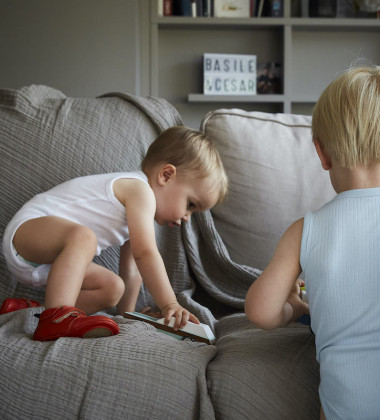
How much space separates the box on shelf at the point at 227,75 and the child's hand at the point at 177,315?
2.44 m

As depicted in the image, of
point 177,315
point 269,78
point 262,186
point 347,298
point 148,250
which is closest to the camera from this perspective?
point 347,298

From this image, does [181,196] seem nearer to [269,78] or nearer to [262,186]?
[262,186]

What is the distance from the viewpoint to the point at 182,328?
107 centimetres

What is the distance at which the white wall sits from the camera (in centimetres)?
314

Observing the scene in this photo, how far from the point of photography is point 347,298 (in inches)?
31.5

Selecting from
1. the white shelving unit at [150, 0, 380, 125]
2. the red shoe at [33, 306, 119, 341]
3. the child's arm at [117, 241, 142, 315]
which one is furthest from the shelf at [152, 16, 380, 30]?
the red shoe at [33, 306, 119, 341]

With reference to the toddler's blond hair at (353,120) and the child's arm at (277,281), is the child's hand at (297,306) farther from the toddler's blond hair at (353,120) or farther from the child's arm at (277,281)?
the toddler's blond hair at (353,120)

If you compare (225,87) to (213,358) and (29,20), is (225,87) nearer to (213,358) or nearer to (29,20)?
(29,20)

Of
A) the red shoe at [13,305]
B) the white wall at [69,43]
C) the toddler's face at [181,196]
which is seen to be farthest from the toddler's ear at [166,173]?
the white wall at [69,43]

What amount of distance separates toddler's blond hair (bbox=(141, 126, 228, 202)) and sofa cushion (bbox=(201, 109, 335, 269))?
0.09 m

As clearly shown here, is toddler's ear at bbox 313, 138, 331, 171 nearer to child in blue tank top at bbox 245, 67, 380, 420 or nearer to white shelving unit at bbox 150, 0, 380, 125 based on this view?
child in blue tank top at bbox 245, 67, 380, 420

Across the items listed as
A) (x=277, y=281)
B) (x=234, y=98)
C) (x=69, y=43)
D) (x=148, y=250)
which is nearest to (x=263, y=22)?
(x=234, y=98)

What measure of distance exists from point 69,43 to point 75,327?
8.25 feet

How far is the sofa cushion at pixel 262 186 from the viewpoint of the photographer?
1.47 meters
